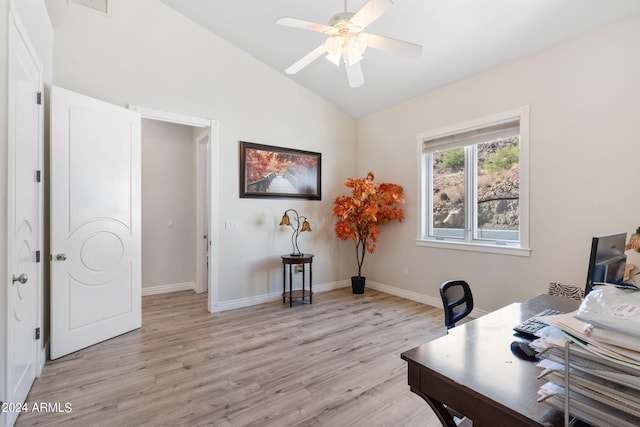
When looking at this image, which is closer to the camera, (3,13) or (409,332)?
(3,13)

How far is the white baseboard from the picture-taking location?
457 centimetres

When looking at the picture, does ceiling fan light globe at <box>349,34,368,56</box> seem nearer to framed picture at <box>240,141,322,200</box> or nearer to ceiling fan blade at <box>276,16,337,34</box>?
ceiling fan blade at <box>276,16,337,34</box>

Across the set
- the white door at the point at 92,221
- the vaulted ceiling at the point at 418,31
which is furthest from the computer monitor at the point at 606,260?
the white door at the point at 92,221

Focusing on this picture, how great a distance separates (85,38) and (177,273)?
323cm

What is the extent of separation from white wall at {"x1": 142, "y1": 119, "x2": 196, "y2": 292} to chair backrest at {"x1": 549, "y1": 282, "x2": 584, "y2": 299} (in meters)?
4.66

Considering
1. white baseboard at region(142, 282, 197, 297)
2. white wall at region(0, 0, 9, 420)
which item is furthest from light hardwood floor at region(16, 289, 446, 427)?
white baseboard at region(142, 282, 197, 297)

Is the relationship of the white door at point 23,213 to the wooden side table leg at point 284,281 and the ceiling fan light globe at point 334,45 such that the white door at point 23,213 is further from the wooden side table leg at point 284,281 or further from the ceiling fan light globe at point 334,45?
the wooden side table leg at point 284,281

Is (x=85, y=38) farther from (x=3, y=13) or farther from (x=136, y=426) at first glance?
(x=136, y=426)

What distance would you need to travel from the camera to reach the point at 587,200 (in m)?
2.73

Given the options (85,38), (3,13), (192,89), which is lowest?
(3,13)

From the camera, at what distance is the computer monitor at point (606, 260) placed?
4.15 ft

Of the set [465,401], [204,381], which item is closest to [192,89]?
[204,381]

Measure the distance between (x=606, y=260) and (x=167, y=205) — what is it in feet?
16.3

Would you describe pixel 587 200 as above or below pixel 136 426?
above
